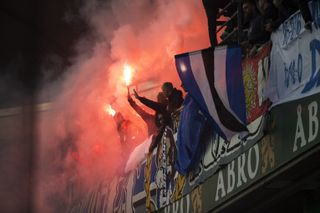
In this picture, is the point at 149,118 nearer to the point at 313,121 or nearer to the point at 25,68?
the point at 313,121

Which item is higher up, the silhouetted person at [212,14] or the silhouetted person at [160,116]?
the silhouetted person at [212,14]

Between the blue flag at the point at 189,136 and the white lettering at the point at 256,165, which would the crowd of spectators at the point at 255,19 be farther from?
→ the white lettering at the point at 256,165

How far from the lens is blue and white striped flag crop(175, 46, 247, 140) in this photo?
6.80 meters

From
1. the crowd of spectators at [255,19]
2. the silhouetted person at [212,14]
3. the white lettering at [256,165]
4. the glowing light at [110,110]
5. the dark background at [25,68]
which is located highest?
the dark background at [25,68]

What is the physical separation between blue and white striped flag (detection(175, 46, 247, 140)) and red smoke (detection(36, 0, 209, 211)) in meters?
3.60

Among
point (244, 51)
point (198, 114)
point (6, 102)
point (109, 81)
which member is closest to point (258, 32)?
point (244, 51)

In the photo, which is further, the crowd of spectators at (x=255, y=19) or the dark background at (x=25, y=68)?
the dark background at (x=25, y=68)

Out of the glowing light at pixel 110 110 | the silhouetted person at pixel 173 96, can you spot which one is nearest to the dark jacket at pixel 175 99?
the silhouetted person at pixel 173 96

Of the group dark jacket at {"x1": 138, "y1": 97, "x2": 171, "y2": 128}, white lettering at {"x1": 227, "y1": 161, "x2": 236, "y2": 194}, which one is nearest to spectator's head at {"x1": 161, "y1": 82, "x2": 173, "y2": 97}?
dark jacket at {"x1": 138, "y1": 97, "x2": 171, "y2": 128}

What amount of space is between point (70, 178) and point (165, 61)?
3.10 m

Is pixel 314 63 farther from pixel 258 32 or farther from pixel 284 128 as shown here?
pixel 258 32

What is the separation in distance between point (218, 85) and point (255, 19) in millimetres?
791

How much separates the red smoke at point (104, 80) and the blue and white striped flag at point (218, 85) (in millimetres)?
3605

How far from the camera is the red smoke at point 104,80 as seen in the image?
11117mm
